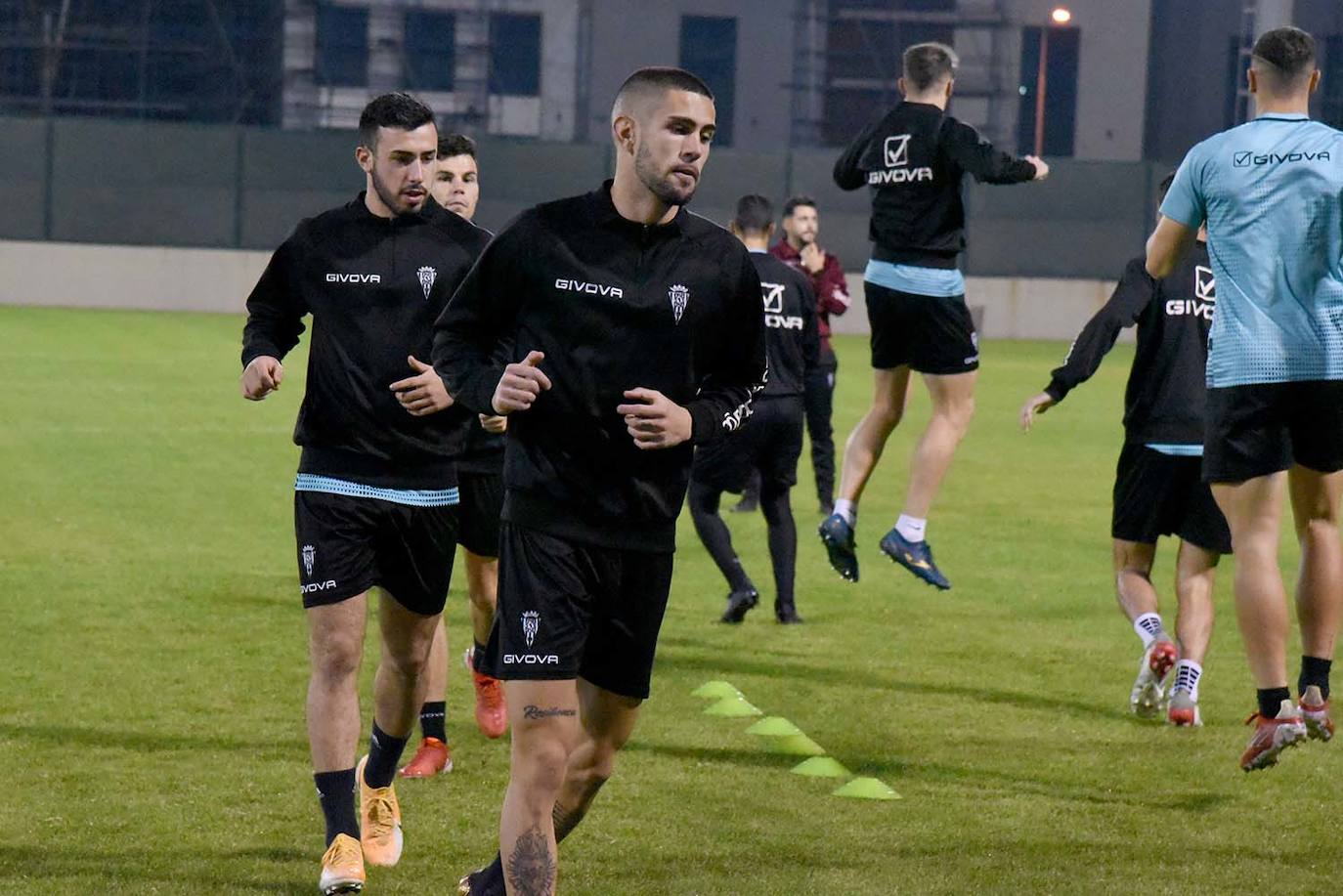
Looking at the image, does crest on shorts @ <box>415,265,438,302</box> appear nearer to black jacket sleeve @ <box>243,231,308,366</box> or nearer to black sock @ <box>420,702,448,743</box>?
black jacket sleeve @ <box>243,231,308,366</box>

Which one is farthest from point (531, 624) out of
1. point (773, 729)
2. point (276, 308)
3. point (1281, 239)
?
point (773, 729)

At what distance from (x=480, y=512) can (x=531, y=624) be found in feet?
9.84

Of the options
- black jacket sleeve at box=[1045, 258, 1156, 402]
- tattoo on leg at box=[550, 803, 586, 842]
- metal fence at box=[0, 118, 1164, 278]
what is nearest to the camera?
tattoo on leg at box=[550, 803, 586, 842]

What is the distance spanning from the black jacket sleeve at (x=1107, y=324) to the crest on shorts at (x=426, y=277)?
3.03 metres

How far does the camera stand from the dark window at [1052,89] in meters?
49.7

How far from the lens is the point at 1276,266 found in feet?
22.5

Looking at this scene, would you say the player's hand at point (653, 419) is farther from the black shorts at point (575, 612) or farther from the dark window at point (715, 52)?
the dark window at point (715, 52)

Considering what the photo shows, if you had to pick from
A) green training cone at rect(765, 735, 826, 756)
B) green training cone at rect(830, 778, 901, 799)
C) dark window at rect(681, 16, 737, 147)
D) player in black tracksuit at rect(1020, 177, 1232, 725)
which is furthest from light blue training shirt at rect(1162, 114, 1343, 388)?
dark window at rect(681, 16, 737, 147)

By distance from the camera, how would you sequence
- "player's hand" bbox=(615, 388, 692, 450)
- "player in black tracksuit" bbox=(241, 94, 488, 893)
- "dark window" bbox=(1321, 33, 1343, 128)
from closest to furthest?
"player's hand" bbox=(615, 388, 692, 450) → "player in black tracksuit" bbox=(241, 94, 488, 893) → "dark window" bbox=(1321, 33, 1343, 128)

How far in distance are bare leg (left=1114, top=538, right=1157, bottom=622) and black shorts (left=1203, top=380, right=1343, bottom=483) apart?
7.39 feet

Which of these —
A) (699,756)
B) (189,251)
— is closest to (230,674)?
(699,756)

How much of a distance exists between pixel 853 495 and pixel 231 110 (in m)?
36.7

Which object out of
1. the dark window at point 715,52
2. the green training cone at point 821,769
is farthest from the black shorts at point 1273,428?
the dark window at point 715,52

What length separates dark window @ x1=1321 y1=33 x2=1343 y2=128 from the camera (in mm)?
44406
